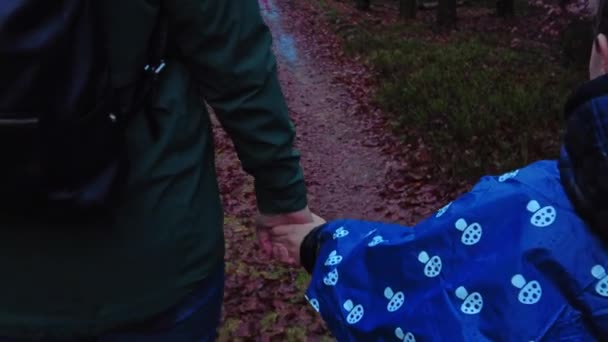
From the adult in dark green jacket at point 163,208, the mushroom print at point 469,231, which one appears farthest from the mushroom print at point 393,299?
the adult in dark green jacket at point 163,208

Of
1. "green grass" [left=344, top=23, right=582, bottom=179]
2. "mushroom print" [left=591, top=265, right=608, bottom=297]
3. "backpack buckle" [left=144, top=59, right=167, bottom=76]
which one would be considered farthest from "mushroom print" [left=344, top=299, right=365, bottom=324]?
"green grass" [left=344, top=23, right=582, bottom=179]

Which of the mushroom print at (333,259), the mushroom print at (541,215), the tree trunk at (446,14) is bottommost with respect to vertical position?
the tree trunk at (446,14)

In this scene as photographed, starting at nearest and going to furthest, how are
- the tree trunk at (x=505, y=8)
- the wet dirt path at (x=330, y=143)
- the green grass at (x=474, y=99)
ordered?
the wet dirt path at (x=330, y=143), the green grass at (x=474, y=99), the tree trunk at (x=505, y=8)

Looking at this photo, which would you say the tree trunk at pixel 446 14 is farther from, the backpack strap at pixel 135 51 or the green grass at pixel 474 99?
the backpack strap at pixel 135 51

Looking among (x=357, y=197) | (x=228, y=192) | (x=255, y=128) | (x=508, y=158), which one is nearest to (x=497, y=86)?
(x=508, y=158)

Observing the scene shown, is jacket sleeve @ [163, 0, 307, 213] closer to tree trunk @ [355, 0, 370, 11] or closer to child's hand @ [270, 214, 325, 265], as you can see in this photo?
child's hand @ [270, 214, 325, 265]

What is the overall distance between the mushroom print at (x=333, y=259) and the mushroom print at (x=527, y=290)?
575 mm

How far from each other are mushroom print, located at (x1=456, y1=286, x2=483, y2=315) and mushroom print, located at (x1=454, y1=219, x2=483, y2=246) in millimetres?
106

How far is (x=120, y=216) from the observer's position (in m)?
1.57

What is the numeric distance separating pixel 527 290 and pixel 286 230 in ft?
2.63

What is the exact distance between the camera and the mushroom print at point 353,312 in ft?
5.91

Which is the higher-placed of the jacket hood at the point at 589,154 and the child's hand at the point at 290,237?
the jacket hood at the point at 589,154

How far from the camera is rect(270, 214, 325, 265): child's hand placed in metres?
2.04

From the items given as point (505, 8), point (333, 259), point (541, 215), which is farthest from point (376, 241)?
point (505, 8)
